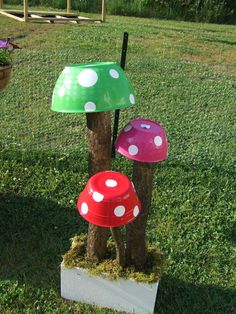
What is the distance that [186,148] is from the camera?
4781mm

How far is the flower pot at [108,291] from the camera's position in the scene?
2.76 meters

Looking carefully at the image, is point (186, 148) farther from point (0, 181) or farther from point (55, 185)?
point (0, 181)

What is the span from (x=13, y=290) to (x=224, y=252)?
157 centimetres

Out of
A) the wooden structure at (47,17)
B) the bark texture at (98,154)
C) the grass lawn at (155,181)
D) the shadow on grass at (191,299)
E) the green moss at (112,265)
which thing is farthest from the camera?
the wooden structure at (47,17)

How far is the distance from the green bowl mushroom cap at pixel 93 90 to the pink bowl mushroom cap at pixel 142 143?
0.17 m

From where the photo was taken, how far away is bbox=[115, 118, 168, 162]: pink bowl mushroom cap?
2408 millimetres

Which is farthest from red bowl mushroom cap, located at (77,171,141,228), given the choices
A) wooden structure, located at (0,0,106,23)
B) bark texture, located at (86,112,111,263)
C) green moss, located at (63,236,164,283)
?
wooden structure, located at (0,0,106,23)

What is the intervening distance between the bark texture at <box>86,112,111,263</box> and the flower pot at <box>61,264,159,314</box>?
14 cm

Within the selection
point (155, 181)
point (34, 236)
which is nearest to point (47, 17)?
point (155, 181)

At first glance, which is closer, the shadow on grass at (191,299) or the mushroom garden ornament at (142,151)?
the mushroom garden ornament at (142,151)

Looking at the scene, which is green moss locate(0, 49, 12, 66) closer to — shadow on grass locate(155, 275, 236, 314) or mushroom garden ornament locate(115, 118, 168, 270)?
Answer: mushroom garden ornament locate(115, 118, 168, 270)

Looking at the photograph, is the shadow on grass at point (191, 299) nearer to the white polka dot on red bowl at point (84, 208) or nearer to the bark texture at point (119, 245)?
the bark texture at point (119, 245)

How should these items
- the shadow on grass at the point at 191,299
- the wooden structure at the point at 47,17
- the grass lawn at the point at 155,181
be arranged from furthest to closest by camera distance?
the wooden structure at the point at 47,17
the grass lawn at the point at 155,181
the shadow on grass at the point at 191,299

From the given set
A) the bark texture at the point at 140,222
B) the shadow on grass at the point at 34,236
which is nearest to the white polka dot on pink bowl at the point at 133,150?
the bark texture at the point at 140,222
